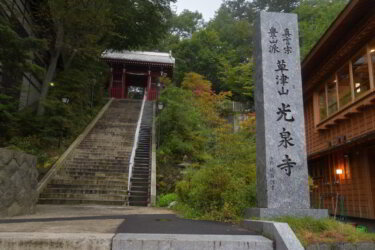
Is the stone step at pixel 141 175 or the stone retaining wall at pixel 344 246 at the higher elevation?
the stone step at pixel 141 175

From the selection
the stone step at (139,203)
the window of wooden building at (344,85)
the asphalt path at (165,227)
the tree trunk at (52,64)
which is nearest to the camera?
the asphalt path at (165,227)

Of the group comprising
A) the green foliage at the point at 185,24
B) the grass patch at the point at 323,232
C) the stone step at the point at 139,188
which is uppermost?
the green foliage at the point at 185,24

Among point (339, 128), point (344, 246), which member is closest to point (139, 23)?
point (339, 128)

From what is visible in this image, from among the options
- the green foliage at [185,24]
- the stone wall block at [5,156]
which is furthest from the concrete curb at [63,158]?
the green foliage at [185,24]

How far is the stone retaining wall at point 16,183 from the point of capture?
22.1 ft

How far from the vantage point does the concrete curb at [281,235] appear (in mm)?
4168

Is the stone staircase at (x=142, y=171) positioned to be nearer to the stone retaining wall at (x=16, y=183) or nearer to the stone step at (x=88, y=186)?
the stone step at (x=88, y=186)

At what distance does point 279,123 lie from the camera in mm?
6605

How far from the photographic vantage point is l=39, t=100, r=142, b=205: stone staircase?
11.3 metres

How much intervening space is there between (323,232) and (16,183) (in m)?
6.69

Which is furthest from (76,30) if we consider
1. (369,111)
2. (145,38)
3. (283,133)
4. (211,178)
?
(369,111)

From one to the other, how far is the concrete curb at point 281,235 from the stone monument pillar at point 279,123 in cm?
109

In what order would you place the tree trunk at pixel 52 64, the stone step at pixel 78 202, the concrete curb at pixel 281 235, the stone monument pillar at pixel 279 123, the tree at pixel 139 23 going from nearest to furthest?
the concrete curb at pixel 281 235 < the stone monument pillar at pixel 279 123 < the stone step at pixel 78 202 < the tree trunk at pixel 52 64 < the tree at pixel 139 23

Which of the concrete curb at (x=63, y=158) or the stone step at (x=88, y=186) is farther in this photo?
the stone step at (x=88, y=186)
